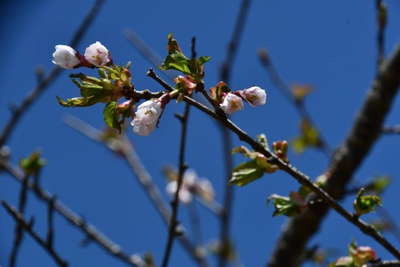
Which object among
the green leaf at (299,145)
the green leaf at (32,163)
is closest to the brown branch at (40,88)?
the green leaf at (32,163)

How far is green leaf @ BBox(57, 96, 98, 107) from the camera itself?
3.82 feet

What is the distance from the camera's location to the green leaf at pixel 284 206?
1412 millimetres

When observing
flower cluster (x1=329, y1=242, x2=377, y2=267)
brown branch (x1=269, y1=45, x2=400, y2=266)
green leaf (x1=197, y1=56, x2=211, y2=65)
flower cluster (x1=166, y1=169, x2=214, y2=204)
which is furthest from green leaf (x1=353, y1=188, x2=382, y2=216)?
flower cluster (x1=166, y1=169, x2=214, y2=204)

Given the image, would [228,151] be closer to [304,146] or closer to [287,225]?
[287,225]

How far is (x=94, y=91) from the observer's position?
1.18m

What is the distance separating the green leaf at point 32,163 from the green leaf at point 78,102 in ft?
3.59

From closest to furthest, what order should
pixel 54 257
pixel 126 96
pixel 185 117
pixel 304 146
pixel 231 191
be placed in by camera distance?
1. pixel 126 96
2. pixel 185 117
3. pixel 54 257
4. pixel 231 191
5. pixel 304 146

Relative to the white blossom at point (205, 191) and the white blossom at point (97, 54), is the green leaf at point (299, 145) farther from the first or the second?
the white blossom at point (97, 54)

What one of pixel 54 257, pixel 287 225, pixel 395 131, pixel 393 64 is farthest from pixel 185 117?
pixel 393 64

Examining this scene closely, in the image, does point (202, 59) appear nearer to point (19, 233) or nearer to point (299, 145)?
point (19, 233)

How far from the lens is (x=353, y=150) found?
278cm

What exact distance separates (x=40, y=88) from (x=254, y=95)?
1.42m

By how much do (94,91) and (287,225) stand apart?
1.75 meters

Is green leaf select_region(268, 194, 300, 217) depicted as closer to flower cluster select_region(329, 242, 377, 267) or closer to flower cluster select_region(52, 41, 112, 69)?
flower cluster select_region(329, 242, 377, 267)
